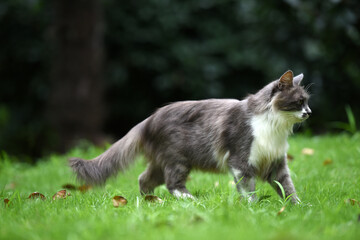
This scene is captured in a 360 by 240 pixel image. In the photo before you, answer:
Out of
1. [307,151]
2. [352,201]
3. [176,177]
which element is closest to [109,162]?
[176,177]

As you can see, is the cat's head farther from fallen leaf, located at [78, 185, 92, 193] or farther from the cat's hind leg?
fallen leaf, located at [78, 185, 92, 193]

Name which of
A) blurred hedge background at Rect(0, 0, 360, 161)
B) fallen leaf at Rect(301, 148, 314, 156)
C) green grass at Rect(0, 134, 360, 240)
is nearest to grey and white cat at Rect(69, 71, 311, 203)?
green grass at Rect(0, 134, 360, 240)

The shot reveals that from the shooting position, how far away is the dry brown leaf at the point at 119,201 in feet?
12.2

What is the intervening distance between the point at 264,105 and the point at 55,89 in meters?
7.29

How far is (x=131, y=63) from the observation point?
38.7 feet

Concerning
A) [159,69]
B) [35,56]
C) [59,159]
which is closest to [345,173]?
[59,159]

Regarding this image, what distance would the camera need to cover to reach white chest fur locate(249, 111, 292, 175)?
13.4 feet

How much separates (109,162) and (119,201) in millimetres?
815

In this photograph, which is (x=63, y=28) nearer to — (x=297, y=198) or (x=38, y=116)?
(x=38, y=116)

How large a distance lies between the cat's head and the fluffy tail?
5.06 feet

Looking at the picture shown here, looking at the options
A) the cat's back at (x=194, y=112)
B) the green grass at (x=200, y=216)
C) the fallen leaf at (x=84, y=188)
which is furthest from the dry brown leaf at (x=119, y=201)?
the cat's back at (x=194, y=112)

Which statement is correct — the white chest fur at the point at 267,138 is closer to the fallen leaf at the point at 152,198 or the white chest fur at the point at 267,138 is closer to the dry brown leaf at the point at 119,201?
the fallen leaf at the point at 152,198

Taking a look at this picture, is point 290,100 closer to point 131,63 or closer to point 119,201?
point 119,201

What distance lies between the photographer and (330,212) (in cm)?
324
